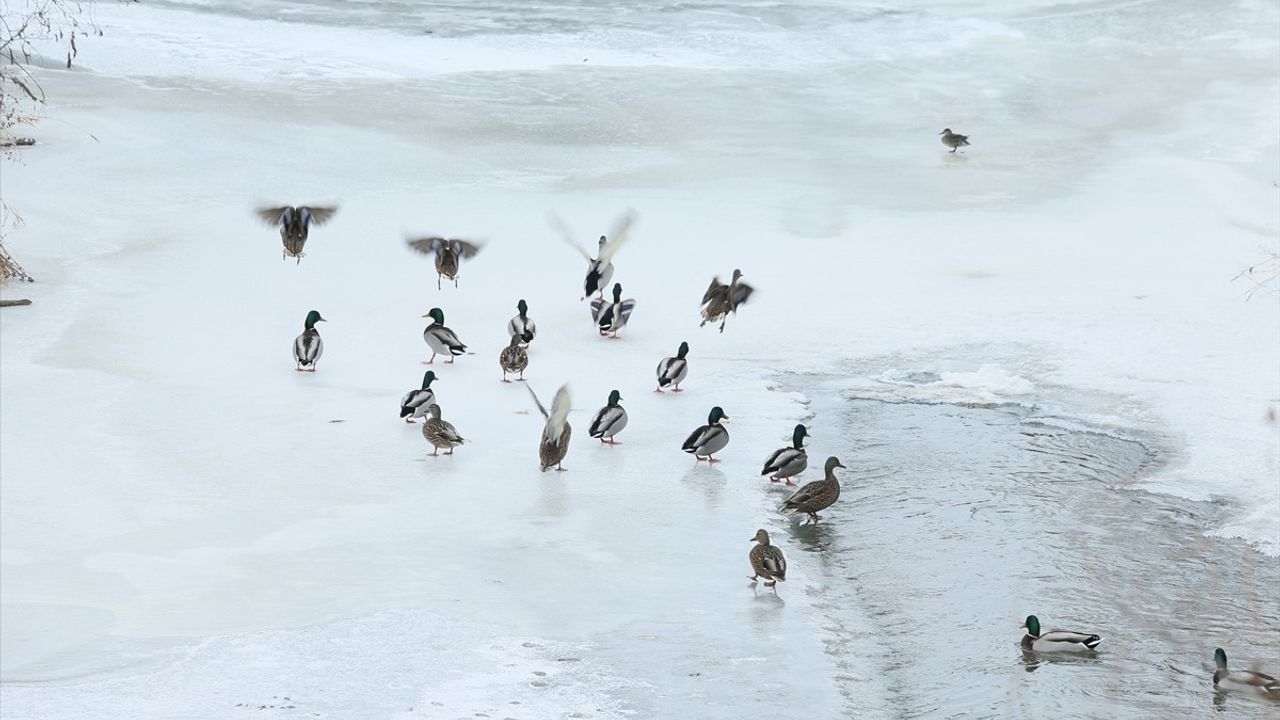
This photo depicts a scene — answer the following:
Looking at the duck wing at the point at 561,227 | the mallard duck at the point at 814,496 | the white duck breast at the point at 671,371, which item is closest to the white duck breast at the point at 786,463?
→ the mallard duck at the point at 814,496

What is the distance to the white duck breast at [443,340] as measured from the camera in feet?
34.6

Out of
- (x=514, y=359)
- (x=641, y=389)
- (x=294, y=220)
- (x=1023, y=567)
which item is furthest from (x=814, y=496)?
(x=294, y=220)

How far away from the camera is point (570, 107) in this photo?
716 inches

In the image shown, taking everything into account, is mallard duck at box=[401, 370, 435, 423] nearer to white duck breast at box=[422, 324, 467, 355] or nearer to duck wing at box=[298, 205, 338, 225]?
white duck breast at box=[422, 324, 467, 355]

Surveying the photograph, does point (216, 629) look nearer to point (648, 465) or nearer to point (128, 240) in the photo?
point (648, 465)

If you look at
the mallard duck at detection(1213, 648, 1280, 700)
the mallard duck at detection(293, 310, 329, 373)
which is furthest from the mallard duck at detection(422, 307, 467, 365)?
the mallard duck at detection(1213, 648, 1280, 700)

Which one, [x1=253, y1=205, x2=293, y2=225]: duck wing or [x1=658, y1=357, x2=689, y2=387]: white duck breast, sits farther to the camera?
[x1=253, y1=205, x2=293, y2=225]: duck wing

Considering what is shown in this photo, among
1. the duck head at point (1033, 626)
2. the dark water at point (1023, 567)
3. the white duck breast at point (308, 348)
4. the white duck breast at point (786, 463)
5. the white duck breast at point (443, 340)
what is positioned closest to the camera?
the dark water at point (1023, 567)

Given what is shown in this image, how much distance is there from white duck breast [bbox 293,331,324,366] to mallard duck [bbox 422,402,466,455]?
5.37ft

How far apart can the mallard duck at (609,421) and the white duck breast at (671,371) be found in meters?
0.94

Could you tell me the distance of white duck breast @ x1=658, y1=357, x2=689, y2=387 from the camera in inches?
400

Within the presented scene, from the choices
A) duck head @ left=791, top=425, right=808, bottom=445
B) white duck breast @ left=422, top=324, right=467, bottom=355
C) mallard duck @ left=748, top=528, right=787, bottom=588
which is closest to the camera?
mallard duck @ left=748, top=528, right=787, bottom=588

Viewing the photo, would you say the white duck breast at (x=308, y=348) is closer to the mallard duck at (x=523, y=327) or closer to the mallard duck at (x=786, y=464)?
the mallard duck at (x=523, y=327)

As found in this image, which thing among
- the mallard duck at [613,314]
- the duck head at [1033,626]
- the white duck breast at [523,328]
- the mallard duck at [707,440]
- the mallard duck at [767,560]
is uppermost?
the mallard duck at [613,314]
